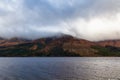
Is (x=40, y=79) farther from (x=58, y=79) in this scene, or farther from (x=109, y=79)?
(x=109, y=79)

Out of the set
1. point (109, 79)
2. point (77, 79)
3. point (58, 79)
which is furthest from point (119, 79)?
point (58, 79)

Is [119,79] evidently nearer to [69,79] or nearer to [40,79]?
[69,79]

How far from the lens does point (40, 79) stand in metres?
102

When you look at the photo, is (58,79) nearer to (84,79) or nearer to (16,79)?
(84,79)

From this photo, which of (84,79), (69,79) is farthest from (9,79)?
(84,79)

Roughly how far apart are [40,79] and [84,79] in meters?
21.3

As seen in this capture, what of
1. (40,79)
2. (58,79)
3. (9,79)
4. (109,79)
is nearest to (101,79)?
(109,79)

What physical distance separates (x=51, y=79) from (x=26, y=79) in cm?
1211

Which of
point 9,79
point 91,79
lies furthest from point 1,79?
point 91,79

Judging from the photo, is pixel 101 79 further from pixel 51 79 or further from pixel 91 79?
pixel 51 79

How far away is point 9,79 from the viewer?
336 feet

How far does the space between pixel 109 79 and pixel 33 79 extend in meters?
36.5

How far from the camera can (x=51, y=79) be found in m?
101

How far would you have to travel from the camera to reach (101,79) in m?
99.7
